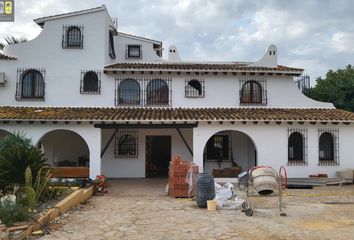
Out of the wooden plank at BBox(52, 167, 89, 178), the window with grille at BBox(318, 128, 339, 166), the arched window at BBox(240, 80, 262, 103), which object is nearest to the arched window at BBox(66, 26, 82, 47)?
the wooden plank at BBox(52, 167, 89, 178)

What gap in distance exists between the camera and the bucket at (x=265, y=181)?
11.2 m

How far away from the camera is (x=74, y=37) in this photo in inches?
799

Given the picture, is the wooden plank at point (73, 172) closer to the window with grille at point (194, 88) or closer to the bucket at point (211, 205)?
the window with grille at point (194, 88)

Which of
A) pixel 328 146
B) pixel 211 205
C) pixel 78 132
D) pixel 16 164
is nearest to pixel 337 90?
pixel 328 146

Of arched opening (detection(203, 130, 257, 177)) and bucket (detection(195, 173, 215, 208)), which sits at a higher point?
arched opening (detection(203, 130, 257, 177))

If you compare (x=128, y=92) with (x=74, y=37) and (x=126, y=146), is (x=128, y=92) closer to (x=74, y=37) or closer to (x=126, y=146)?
(x=126, y=146)

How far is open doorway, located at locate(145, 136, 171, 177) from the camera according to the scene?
21.2m

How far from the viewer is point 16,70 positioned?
2008 centimetres

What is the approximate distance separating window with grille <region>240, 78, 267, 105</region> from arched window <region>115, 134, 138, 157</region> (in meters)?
6.37

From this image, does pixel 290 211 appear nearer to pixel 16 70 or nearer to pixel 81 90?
pixel 81 90

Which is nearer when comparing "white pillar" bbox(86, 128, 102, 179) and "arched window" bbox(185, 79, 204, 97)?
"white pillar" bbox(86, 128, 102, 179)

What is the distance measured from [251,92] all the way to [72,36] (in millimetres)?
10273

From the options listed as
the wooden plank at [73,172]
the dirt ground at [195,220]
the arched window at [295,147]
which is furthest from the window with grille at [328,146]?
the wooden plank at [73,172]

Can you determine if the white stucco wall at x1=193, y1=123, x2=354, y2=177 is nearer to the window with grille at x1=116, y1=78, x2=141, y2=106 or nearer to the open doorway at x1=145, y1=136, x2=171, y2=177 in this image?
the open doorway at x1=145, y1=136, x2=171, y2=177
